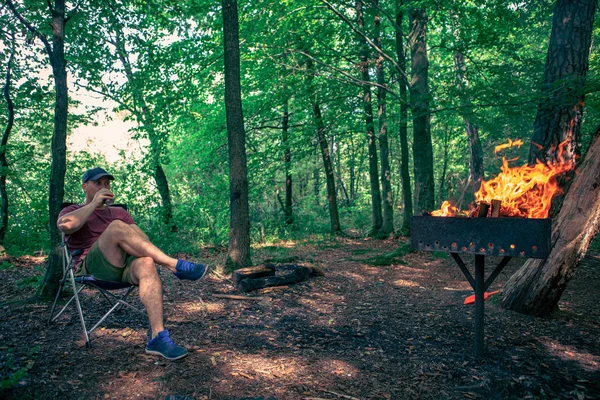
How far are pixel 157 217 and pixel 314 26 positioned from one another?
6178 millimetres

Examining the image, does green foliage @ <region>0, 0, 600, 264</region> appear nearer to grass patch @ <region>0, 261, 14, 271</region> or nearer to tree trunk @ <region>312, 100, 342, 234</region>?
tree trunk @ <region>312, 100, 342, 234</region>

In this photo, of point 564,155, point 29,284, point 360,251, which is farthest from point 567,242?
point 29,284

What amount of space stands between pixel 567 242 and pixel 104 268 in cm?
408

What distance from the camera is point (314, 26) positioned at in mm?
10422

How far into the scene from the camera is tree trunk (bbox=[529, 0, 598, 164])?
19.4 feet

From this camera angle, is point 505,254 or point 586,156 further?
point 586,156

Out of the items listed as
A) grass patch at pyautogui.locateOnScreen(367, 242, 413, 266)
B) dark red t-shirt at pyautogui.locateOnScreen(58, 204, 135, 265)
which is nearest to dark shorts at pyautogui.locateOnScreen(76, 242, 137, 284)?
dark red t-shirt at pyautogui.locateOnScreen(58, 204, 135, 265)

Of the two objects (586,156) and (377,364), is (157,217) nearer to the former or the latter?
(377,364)

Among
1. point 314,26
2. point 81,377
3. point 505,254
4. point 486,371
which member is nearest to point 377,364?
point 486,371

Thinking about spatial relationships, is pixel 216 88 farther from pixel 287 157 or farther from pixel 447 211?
pixel 447 211

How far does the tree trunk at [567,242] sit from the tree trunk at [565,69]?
213 centimetres

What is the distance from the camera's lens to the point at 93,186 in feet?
11.6

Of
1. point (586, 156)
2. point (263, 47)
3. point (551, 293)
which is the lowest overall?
point (551, 293)

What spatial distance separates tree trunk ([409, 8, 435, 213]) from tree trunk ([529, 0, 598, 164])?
223cm
